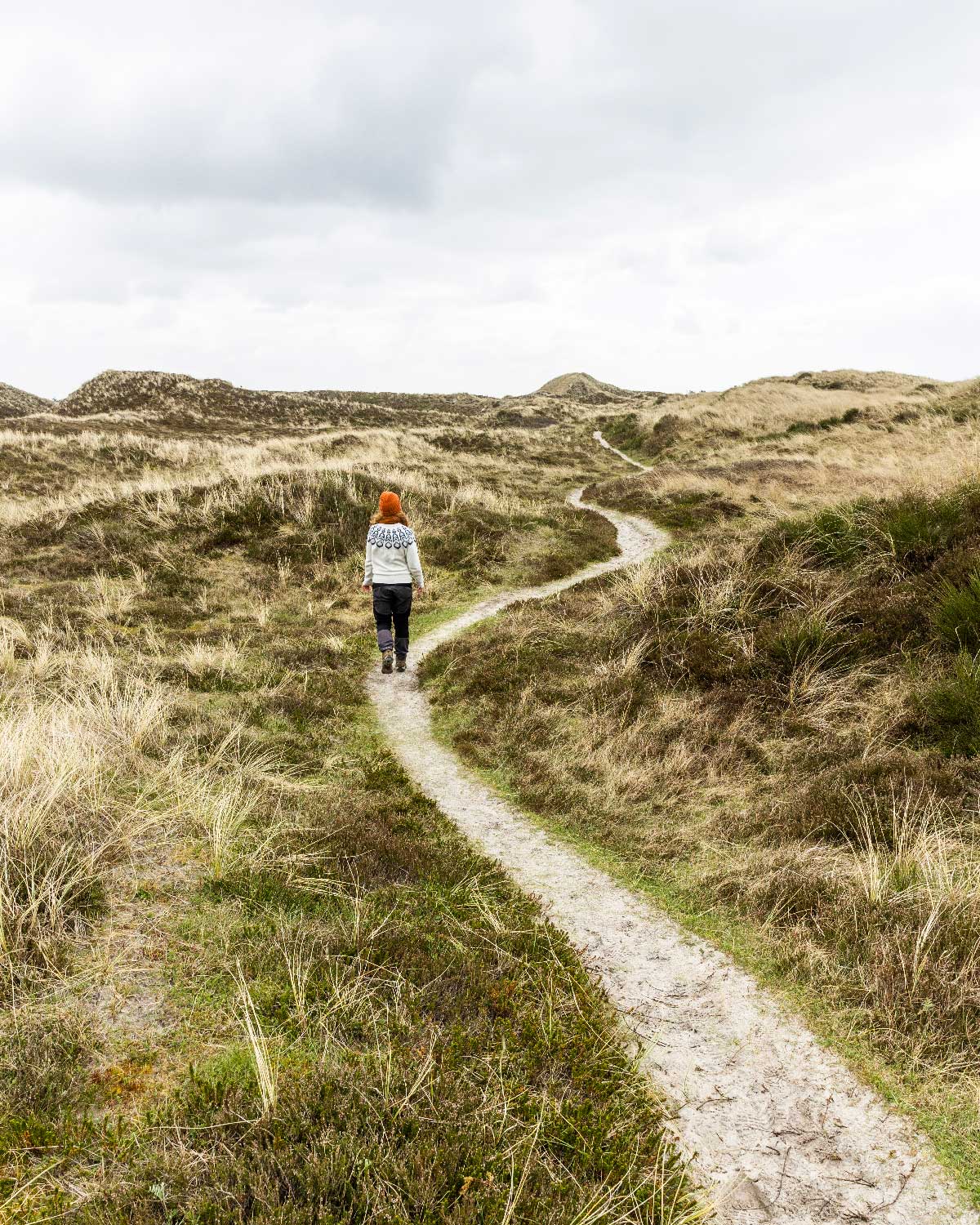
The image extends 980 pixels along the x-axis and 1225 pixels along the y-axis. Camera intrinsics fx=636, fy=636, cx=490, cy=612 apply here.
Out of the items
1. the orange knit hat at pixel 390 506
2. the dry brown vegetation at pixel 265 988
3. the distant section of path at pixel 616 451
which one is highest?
the distant section of path at pixel 616 451

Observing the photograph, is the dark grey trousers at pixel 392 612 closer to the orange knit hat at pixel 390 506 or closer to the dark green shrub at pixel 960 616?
the orange knit hat at pixel 390 506

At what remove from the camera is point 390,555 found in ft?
33.9

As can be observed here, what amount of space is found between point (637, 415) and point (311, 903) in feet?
168

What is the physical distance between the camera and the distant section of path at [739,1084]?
9.35 feet

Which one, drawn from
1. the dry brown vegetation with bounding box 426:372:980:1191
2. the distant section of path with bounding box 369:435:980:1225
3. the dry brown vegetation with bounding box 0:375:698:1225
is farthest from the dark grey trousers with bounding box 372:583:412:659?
the distant section of path with bounding box 369:435:980:1225

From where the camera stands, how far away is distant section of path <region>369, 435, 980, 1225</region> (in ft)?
9.35

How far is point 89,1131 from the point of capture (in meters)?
2.50

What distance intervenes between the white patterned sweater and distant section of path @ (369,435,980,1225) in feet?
18.1

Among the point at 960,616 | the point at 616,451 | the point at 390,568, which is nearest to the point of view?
the point at 960,616

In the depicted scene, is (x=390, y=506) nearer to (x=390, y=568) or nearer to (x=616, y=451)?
(x=390, y=568)

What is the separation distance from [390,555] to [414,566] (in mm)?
422

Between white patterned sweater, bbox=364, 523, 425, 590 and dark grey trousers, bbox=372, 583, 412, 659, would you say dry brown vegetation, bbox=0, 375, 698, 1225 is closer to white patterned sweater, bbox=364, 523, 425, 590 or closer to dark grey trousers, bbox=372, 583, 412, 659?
dark grey trousers, bbox=372, 583, 412, 659

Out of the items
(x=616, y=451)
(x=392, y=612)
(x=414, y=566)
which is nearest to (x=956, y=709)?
(x=414, y=566)

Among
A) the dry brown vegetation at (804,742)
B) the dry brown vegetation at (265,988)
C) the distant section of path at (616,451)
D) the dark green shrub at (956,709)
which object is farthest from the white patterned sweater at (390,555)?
the distant section of path at (616,451)
